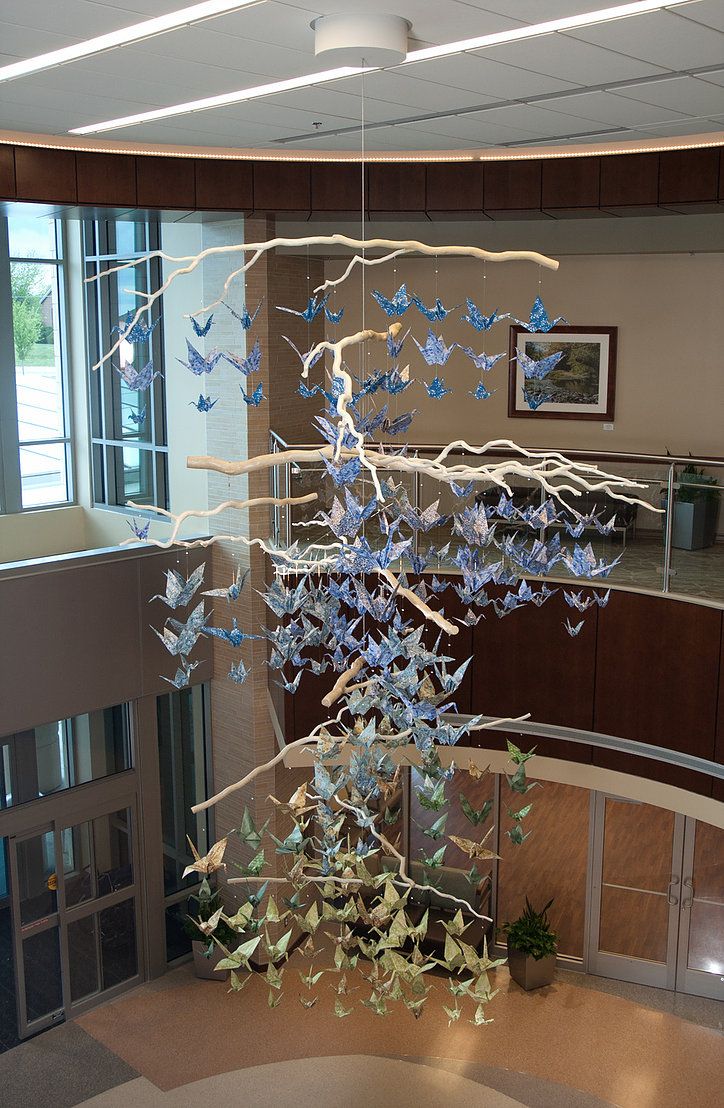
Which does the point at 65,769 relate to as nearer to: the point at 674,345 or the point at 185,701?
the point at 185,701

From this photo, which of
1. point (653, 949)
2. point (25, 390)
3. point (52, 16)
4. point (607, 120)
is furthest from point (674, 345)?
point (52, 16)

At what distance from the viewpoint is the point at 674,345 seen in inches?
405

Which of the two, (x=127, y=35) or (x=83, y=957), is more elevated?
(x=127, y=35)

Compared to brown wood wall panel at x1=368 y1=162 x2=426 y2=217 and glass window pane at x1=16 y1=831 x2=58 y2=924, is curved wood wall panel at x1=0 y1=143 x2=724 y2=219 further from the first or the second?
glass window pane at x1=16 y1=831 x2=58 y2=924

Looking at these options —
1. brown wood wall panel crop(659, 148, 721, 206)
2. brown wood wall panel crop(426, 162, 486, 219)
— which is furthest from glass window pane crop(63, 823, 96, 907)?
brown wood wall panel crop(659, 148, 721, 206)

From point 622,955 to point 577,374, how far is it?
5.72 metres

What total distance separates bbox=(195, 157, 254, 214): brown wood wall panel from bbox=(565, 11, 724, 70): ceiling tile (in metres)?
3.70

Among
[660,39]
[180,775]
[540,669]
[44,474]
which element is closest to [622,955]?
[540,669]

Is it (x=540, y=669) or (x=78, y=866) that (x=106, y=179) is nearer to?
→ (x=540, y=669)

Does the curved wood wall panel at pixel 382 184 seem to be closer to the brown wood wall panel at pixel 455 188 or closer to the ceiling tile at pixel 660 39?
the brown wood wall panel at pixel 455 188

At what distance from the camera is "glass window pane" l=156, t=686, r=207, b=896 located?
31.5 ft

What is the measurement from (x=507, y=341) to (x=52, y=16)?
7.53 metres

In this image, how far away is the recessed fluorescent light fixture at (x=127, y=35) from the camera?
4023mm

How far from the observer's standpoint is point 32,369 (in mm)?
11070
